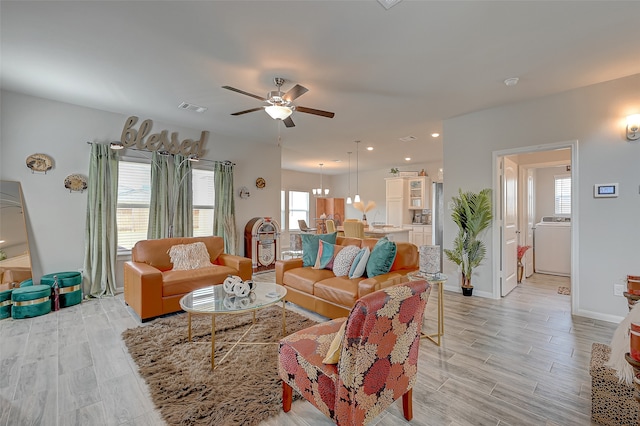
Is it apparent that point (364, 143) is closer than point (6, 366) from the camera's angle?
No

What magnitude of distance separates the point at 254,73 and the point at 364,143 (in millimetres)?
3567

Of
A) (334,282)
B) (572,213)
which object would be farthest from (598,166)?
(334,282)

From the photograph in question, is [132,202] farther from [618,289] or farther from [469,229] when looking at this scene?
[618,289]

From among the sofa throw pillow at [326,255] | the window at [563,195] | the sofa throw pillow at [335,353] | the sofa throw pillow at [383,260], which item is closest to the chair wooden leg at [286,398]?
the sofa throw pillow at [335,353]

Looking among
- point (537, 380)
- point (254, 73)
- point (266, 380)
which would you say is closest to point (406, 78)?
point (254, 73)

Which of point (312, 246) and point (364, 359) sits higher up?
point (312, 246)

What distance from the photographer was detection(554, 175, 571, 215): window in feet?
19.4

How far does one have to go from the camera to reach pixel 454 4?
2053 millimetres

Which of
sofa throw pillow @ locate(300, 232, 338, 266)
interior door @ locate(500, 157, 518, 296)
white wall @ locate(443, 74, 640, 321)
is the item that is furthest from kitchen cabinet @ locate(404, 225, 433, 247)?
sofa throw pillow @ locate(300, 232, 338, 266)

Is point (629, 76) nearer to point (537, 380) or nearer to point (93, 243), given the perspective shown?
point (537, 380)

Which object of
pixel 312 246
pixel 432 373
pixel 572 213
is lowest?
pixel 432 373

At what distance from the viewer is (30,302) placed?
11.1 feet

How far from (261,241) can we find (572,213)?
16.1ft

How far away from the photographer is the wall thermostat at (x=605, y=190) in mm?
3240
